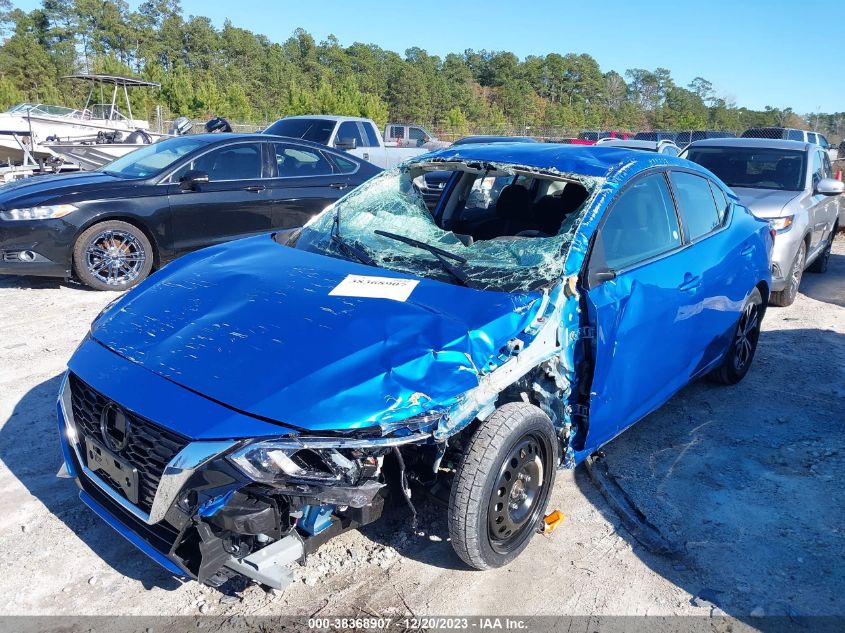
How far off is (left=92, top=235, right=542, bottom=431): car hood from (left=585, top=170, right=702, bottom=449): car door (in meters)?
0.46

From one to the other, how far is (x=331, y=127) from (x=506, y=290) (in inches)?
406

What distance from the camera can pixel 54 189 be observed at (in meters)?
6.73

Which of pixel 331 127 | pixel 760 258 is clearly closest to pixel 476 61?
pixel 331 127

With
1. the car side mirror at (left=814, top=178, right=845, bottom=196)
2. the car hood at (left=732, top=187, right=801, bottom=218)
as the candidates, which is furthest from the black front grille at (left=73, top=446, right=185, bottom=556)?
the car side mirror at (left=814, top=178, right=845, bottom=196)

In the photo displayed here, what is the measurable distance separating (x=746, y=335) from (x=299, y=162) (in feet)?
17.3

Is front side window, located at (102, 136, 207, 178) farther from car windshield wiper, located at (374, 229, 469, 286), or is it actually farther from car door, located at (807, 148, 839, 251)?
car door, located at (807, 148, 839, 251)

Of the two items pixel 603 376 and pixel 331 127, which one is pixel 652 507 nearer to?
pixel 603 376

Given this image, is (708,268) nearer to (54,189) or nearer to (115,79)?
(54,189)

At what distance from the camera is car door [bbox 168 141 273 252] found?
7.26 m

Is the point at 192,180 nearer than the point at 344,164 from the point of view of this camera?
Yes

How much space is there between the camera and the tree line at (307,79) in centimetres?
4647

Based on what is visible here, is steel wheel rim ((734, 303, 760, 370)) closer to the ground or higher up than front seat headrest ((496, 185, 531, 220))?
closer to the ground

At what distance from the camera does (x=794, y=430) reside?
4.47 metres

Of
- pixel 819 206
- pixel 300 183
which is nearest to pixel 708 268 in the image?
pixel 819 206
